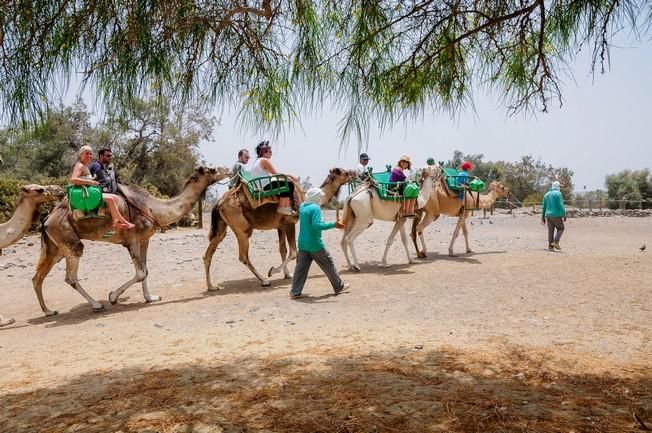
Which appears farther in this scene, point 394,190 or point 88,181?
point 394,190

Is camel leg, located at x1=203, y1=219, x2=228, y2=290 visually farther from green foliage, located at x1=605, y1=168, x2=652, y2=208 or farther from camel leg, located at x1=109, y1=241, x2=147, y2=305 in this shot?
green foliage, located at x1=605, y1=168, x2=652, y2=208

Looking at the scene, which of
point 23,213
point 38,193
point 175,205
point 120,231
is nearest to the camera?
point 23,213

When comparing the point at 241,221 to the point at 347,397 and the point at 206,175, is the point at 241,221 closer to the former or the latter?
the point at 206,175

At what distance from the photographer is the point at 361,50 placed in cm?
345

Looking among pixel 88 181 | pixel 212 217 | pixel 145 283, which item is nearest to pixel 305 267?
pixel 212 217

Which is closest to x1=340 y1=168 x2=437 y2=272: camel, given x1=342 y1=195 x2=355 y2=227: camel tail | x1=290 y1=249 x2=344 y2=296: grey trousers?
x1=342 y1=195 x2=355 y2=227: camel tail

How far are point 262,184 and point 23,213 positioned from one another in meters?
3.58

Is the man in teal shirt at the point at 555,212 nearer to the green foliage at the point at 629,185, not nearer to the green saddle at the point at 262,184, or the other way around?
the green saddle at the point at 262,184

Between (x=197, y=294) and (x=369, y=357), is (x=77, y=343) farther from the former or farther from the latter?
(x=369, y=357)

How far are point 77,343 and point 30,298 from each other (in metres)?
4.00

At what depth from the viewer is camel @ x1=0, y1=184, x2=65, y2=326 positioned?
6992mm

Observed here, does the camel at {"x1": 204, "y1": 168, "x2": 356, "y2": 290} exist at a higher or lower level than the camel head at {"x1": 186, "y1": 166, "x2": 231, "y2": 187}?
lower

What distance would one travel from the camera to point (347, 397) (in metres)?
3.49

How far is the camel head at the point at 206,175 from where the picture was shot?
28.0 feet
